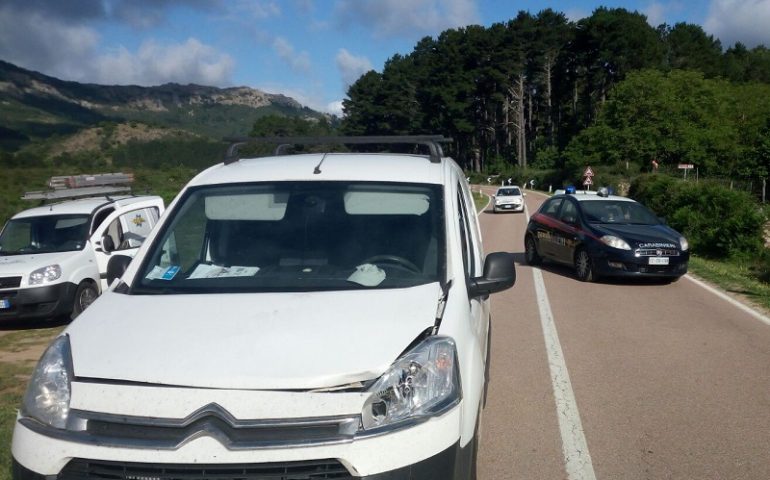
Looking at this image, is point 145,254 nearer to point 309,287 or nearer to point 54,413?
point 309,287

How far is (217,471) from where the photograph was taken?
278 cm

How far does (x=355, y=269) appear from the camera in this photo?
401 centimetres

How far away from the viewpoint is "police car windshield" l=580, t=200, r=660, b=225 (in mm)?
14812

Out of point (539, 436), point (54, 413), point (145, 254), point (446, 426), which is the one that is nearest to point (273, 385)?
point (446, 426)

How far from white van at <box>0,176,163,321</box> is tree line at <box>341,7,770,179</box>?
57779 millimetres

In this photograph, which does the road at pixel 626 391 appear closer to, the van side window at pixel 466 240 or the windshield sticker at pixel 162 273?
the van side window at pixel 466 240

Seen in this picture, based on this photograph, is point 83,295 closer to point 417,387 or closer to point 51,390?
point 51,390

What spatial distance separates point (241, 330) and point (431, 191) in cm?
165

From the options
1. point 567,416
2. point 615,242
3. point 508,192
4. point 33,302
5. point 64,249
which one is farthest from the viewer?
point 508,192

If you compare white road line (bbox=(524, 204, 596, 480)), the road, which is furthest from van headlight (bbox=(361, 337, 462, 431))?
white road line (bbox=(524, 204, 596, 480))

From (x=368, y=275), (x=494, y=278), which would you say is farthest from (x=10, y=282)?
(x=494, y=278)

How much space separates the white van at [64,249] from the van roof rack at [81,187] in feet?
0.16

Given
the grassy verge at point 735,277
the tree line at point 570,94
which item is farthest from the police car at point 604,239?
the tree line at point 570,94

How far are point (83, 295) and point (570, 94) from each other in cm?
9032
